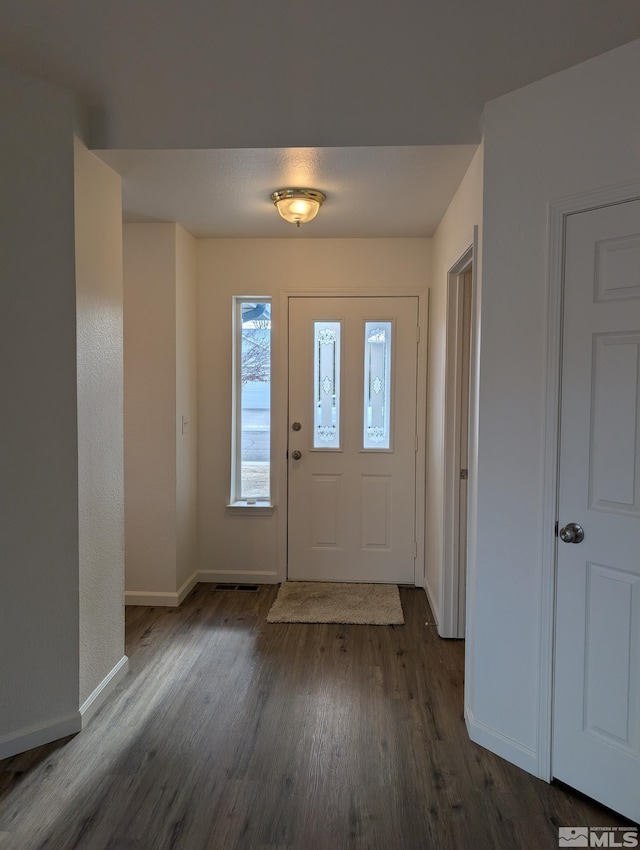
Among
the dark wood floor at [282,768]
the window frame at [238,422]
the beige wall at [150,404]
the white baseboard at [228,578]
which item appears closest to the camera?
the dark wood floor at [282,768]

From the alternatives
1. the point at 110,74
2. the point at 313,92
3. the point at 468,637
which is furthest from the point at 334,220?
the point at 468,637

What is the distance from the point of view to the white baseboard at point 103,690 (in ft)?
7.43

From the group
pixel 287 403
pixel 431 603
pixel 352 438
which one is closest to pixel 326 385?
pixel 287 403

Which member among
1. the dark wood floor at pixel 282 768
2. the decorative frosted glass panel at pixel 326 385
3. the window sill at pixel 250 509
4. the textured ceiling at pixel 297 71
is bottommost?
the dark wood floor at pixel 282 768

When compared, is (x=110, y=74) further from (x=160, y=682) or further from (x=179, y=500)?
(x=160, y=682)

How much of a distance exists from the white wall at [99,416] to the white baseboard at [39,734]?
86mm

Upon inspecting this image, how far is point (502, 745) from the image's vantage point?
208 cm

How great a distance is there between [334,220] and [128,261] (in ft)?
4.13

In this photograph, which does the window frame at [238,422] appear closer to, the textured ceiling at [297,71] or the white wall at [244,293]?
the white wall at [244,293]

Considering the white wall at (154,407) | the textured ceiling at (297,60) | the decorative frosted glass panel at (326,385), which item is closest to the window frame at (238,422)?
the decorative frosted glass panel at (326,385)

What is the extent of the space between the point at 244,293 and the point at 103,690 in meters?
2.47

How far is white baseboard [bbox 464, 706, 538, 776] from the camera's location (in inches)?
78.5

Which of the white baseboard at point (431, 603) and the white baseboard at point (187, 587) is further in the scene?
the white baseboard at point (187, 587)

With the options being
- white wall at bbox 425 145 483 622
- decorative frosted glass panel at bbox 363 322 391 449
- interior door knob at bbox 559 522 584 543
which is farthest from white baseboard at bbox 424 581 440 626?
interior door knob at bbox 559 522 584 543
